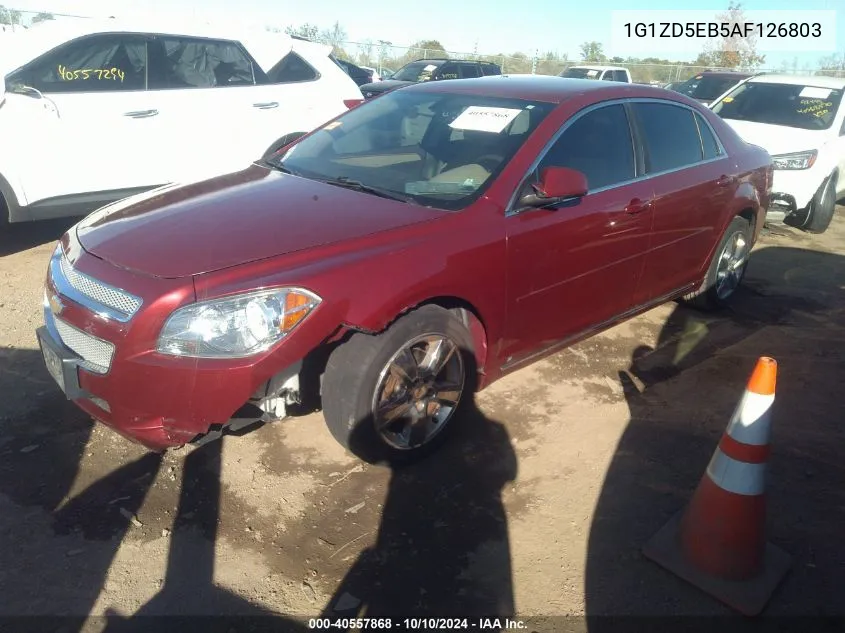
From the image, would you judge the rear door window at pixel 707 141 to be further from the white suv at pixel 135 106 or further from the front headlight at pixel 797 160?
the front headlight at pixel 797 160

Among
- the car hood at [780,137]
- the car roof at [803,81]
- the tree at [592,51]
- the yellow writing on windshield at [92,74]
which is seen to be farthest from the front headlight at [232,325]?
the tree at [592,51]

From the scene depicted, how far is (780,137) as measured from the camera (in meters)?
8.05

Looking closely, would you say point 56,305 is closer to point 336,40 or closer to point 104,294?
point 104,294

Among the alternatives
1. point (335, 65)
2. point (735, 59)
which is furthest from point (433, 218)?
point (735, 59)

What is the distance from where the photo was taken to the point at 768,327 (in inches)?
209

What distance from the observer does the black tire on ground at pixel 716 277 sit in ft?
16.8

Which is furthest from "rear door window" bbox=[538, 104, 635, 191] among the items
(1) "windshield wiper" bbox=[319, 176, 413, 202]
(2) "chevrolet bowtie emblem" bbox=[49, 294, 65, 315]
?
(2) "chevrolet bowtie emblem" bbox=[49, 294, 65, 315]

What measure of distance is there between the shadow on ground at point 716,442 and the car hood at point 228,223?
161 cm

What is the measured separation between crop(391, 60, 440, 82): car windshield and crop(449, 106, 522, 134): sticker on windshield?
41.8ft

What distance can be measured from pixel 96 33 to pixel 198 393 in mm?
4678

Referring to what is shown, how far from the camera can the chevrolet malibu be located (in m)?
2.63

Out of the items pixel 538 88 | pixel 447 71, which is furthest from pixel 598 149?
pixel 447 71

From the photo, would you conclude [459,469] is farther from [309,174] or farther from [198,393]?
[309,174]

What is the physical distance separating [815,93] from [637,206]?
628cm
